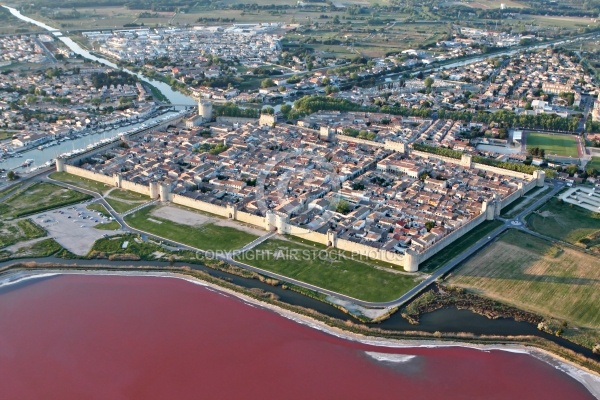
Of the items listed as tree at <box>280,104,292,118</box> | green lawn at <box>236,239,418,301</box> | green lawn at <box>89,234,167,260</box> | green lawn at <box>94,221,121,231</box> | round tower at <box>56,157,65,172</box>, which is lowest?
green lawn at <box>236,239,418,301</box>

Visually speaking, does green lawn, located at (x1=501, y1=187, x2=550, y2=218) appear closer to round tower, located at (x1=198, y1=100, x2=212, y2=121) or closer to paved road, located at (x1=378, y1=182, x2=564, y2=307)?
paved road, located at (x1=378, y1=182, x2=564, y2=307)

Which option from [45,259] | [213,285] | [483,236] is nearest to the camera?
[213,285]

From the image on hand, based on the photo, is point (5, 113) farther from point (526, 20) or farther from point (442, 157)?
point (526, 20)

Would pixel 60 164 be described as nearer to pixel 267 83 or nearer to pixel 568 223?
pixel 267 83

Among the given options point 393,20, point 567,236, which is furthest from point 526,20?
point 567,236

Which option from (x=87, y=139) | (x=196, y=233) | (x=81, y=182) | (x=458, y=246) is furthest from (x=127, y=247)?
(x=87, y=139)

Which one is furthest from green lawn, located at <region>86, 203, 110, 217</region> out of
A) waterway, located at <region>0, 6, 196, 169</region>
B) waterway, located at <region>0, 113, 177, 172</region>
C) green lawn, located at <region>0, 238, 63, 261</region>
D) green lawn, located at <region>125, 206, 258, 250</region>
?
waterway, located at <region>0, 6, 196, 169</region>
